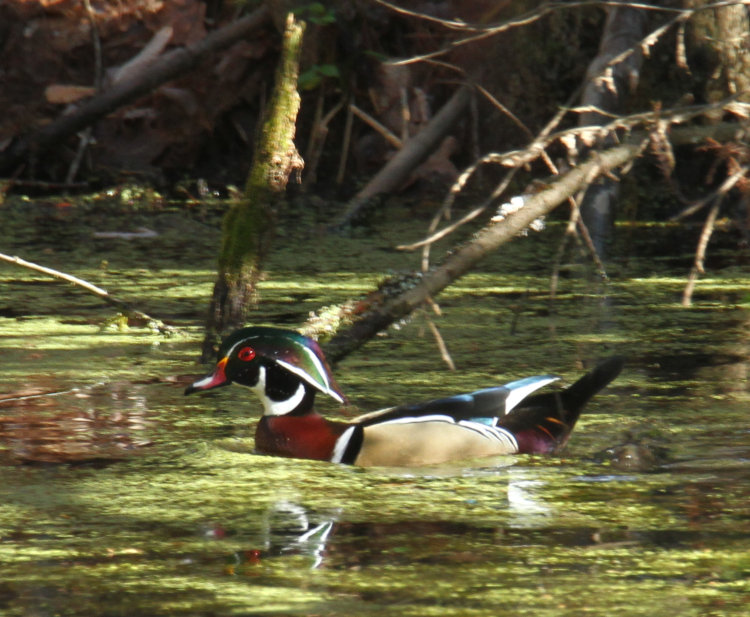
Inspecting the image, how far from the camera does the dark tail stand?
425 centimetres

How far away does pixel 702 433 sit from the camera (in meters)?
4.27

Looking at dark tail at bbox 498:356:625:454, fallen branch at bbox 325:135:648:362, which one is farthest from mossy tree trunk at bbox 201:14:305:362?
dark tail at bbox 498:356:625:454

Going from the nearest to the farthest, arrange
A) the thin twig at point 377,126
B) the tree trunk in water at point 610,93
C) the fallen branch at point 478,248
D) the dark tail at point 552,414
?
the dark tail at point 552,414 → the fallen branch at point 478,248 → the tree trunk in water at point 610,93 → the thin twig at point 377,126

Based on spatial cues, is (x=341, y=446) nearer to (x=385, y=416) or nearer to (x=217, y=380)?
(x=385, y=416)

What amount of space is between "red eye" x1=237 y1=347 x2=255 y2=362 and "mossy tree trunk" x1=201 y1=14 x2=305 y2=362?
98 centimetres

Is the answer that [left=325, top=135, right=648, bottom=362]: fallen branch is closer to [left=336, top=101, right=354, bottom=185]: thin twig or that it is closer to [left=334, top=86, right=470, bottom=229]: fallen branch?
[left=334, top=86, right=470, bottom=229]: fallen branch

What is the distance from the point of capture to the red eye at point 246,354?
438cm

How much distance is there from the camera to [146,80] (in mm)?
9180

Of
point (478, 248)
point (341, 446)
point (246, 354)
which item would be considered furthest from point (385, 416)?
point (478, 248)

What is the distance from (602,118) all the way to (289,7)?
6.94 ft

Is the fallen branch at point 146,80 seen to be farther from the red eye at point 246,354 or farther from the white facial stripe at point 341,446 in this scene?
the white facial stripe at point 341,446

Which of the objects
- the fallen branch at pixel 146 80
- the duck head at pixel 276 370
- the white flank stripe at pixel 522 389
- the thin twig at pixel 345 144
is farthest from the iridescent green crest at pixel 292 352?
the thin twig at pixel 345 144

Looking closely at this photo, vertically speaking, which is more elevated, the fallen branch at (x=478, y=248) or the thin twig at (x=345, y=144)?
the thin twig at (x=345, y=144)

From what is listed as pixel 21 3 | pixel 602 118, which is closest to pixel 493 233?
pixel 602 118
